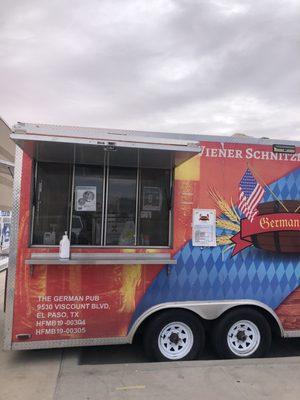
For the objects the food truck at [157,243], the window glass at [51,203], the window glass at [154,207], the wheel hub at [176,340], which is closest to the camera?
the food truck at [157,243]

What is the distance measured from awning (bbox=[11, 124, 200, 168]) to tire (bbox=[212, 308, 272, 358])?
6.78 ft

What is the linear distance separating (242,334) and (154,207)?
1.95 m

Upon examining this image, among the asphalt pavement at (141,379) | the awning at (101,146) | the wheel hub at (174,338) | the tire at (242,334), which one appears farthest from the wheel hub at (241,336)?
the awning at (101,146)

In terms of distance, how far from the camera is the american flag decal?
18.0 ft

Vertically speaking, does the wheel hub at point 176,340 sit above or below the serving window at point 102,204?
below

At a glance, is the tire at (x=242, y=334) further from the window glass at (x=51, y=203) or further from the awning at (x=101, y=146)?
the window glass at (x=51, y=203)

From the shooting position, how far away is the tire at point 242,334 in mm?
5359

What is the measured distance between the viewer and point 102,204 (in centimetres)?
535

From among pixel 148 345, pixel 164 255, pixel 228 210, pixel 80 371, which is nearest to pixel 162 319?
pixel 148 345

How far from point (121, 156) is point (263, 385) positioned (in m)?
2.94

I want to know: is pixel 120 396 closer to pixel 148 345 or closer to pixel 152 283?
pixel 148 345

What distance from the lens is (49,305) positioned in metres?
5.03

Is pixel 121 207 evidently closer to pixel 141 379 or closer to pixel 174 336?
pixel 174 336

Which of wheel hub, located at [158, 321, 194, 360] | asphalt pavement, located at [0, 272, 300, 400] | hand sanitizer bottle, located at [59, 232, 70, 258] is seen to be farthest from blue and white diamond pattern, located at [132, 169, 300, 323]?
hand sanitizer bottle, located at [59, 232, 70, 258]
